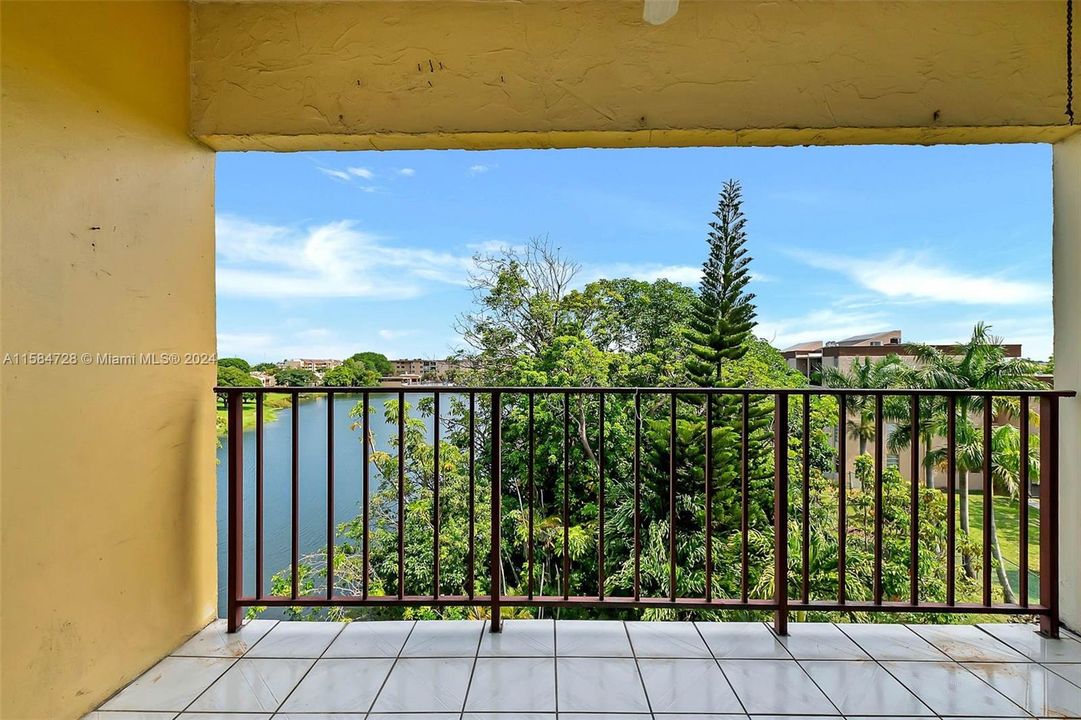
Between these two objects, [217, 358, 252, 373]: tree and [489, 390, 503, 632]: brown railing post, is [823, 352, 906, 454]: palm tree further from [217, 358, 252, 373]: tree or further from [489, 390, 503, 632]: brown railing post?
[217, 358, 252, 373]: tree

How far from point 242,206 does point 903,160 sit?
19798 mm

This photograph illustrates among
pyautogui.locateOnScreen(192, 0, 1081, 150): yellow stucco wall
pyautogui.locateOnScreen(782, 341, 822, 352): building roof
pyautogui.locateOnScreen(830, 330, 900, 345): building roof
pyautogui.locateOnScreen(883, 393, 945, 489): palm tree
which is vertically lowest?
pyautogui.locateOnScreen(883, 393, 945, 489): palm tree

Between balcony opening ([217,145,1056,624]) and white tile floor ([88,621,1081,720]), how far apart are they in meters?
3.19

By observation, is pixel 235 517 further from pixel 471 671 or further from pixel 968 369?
pixel 968 369

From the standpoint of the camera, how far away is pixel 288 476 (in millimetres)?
3996

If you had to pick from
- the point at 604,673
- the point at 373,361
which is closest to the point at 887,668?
the point at 604,673

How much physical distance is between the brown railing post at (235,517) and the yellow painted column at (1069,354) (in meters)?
3.45

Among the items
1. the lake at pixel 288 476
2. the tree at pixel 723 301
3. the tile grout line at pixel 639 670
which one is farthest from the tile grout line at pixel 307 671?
the tree at pixel 723 301

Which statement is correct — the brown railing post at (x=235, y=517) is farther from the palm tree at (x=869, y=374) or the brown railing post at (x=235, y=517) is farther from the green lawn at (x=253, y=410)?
the palm tree at (x=869, y=374)

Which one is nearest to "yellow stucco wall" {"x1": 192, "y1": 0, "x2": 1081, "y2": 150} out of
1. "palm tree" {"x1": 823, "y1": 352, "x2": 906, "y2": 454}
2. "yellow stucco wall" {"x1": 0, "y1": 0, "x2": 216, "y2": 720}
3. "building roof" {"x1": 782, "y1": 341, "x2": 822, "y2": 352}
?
"yellow stucco wall" {"x1": 0, "y1": 0, "x2": 216, "y2": 720}

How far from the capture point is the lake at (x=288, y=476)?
7.24ft

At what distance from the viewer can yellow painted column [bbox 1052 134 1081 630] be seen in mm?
1971

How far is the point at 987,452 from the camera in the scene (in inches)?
79.7

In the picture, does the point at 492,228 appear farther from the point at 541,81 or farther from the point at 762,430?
the point at 541,81
